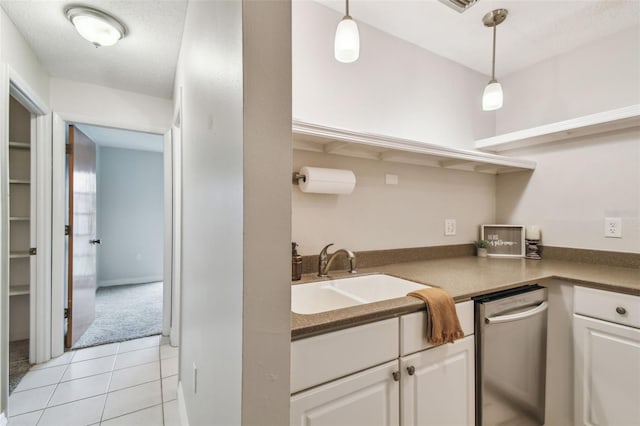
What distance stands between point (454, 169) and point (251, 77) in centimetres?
200

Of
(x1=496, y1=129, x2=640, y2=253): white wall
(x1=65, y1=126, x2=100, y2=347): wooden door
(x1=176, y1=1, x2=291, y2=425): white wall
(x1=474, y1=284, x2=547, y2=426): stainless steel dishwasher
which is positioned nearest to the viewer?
(x1=176, y1=1, x2=291, y2=425): white wall

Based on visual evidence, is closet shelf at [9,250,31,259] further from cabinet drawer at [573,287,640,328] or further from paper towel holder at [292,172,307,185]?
cabinet drawer at [573,287,640,328]

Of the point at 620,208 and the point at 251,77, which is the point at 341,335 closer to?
the point at 251,77

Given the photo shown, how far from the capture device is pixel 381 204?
74.4 inches

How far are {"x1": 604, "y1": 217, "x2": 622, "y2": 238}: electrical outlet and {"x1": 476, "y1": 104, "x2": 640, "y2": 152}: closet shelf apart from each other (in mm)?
579

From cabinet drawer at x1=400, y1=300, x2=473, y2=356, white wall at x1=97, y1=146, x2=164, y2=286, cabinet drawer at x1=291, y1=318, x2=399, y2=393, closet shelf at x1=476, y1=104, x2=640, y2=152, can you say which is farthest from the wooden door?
closet shelf at x1=476, y1=104, x2=640, y2=152

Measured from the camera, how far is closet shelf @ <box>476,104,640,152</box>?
5.36ft

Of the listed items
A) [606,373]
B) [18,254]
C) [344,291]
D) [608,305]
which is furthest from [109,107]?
[606,373]

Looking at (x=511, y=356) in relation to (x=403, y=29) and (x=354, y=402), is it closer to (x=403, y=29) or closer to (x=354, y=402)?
(x=354, y=402)

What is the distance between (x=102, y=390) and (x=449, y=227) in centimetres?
269

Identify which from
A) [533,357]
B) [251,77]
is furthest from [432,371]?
[251,77]

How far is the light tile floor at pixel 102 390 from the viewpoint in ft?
5.47

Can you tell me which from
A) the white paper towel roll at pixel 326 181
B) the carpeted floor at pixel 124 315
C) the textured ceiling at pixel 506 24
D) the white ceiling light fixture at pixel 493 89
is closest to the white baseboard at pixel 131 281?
the carpeted floor at pixel 124 315

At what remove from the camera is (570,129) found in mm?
1813
